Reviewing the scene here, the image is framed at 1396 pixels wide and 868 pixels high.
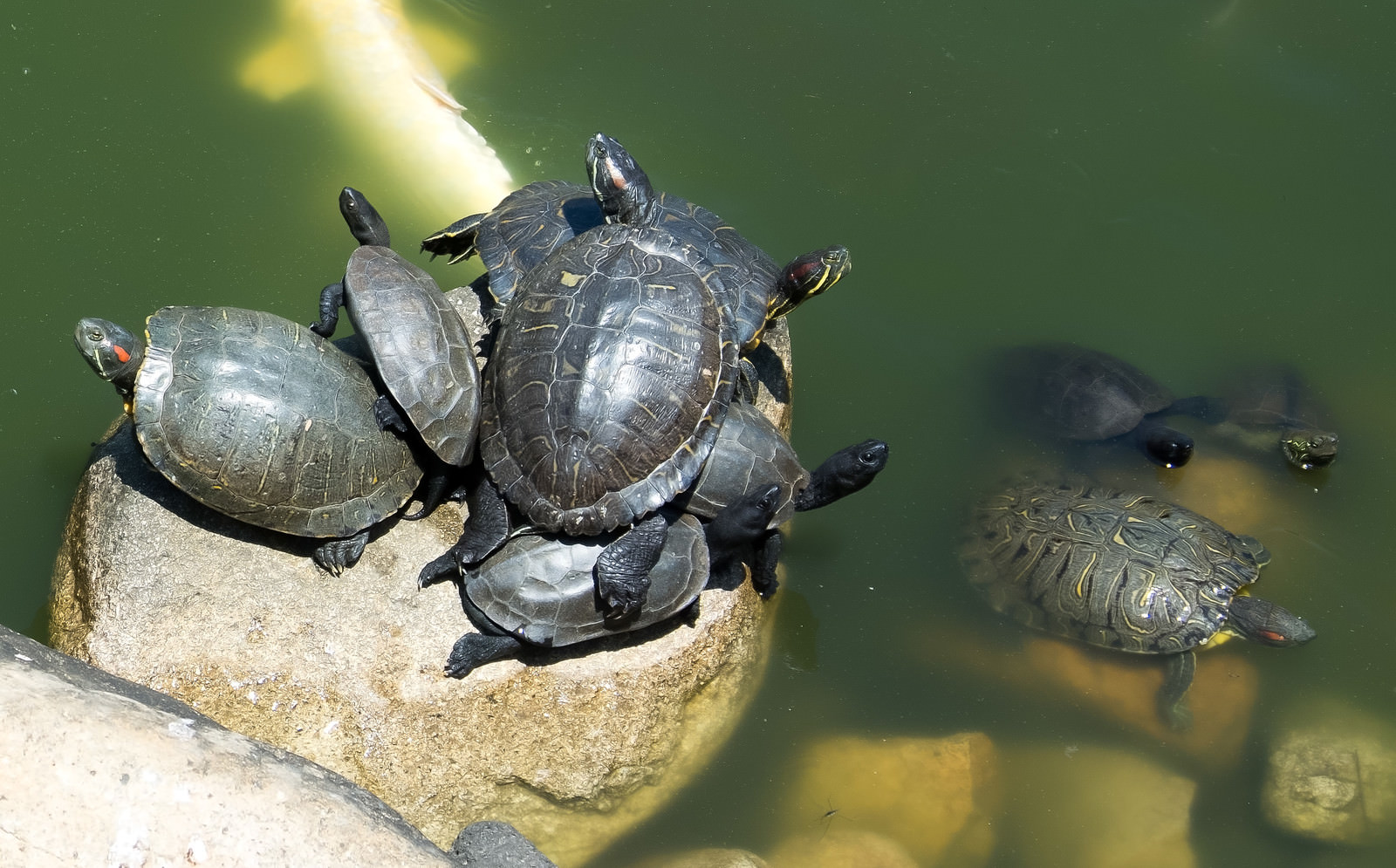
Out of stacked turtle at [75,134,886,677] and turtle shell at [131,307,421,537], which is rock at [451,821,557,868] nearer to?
stacked turtle at [75,134,886,677]

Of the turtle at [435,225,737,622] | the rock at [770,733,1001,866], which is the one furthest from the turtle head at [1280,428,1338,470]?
the turtle at [435,225,737,622]

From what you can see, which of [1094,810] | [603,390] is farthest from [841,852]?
[603,390]

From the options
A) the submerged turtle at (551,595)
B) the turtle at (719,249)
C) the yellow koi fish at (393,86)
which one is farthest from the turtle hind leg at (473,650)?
the yellow koi fish at (393,86)

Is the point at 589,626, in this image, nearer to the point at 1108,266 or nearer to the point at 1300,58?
the point at 1108,266

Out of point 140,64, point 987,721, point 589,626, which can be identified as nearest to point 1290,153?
point 987,721

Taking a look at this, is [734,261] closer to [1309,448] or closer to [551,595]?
[551,595]

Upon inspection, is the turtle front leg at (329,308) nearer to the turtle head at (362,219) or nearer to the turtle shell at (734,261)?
the turtle head at (362,219)
